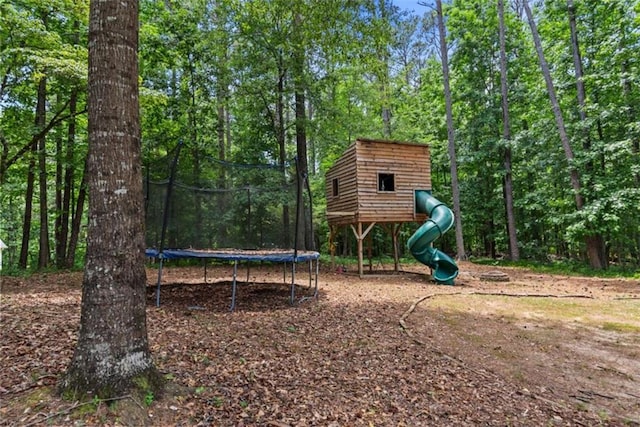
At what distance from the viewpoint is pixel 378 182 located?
994 centimetres

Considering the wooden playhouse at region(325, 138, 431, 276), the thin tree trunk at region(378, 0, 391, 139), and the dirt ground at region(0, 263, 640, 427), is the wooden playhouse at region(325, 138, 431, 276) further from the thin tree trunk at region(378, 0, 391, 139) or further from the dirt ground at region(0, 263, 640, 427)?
the dirt ground at region(0, 263, 640, 427)

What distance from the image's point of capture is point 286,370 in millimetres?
2986

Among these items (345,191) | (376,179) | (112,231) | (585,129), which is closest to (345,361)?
(112,231)

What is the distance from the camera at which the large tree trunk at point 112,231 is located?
2.13 metres

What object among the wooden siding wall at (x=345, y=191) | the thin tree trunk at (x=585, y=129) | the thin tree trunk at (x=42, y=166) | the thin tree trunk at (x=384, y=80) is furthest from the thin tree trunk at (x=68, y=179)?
the thin tree trunk at (x=585, y=129)

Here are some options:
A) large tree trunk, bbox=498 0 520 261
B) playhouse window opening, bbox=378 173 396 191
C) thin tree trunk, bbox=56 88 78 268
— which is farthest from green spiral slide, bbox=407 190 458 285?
thin tree trunk, bbox=56 88 78 268

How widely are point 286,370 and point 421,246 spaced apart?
22.0 feet

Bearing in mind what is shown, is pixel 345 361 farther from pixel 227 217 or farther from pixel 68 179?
pixel 68 179

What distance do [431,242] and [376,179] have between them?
222 centimetres

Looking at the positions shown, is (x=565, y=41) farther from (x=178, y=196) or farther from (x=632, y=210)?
(x=178, y=196)

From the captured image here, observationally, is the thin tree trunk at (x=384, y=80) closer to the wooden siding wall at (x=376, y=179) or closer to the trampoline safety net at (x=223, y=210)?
the wooden siding wall at (x=376, y=179)

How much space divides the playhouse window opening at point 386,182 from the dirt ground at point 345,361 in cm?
453

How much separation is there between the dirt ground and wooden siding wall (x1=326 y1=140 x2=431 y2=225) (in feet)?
12.4

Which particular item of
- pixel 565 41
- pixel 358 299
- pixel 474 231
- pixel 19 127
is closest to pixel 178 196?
pixel 358 299
